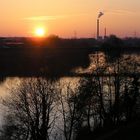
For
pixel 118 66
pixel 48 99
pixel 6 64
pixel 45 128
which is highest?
pixel 6 64

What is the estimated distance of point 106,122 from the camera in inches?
924

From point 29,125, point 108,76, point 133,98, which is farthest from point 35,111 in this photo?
point 108,76

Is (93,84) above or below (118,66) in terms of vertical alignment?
below

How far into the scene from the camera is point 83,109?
22.9 m

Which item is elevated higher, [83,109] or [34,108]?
[83,109]

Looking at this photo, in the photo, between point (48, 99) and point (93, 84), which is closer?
point (48, 99)

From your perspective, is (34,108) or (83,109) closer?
(34,108)

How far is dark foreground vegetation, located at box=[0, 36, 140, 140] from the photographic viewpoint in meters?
19.4

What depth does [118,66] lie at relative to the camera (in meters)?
27.9

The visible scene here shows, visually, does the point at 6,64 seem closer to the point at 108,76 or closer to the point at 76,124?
the point at 108,76

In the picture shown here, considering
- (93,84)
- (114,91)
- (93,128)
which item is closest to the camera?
(93,128)

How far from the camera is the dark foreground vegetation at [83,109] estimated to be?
63.7 feet

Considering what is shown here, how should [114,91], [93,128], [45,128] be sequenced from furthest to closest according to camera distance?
[114,91] → [93,128] → [45,128]

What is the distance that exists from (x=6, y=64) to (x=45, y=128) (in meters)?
44.2
